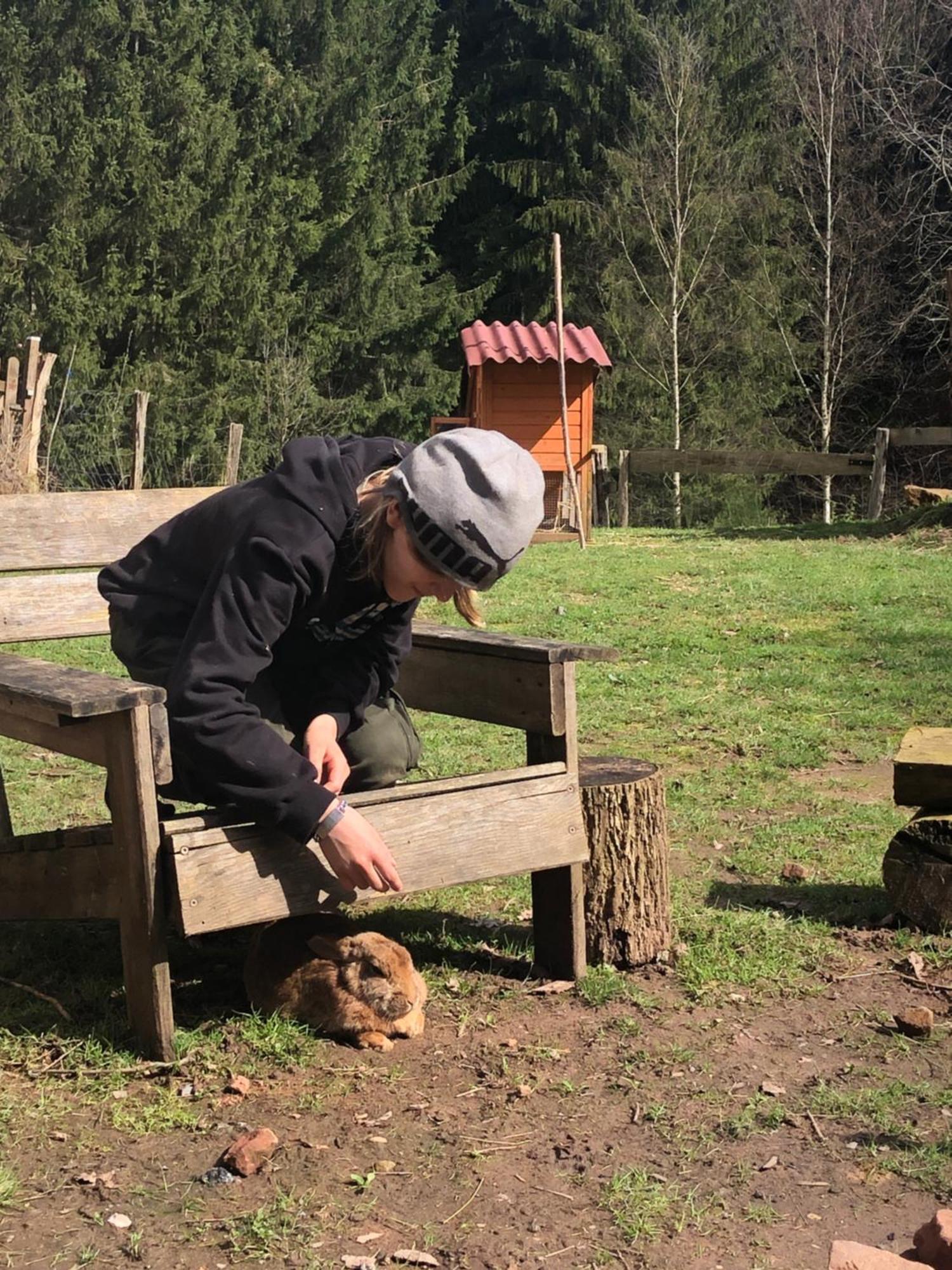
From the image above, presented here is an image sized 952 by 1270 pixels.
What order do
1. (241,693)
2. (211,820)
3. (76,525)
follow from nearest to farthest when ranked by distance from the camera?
1. (241,693)
2. (211,820)
3. (76,525)

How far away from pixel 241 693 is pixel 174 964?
4.00 ft

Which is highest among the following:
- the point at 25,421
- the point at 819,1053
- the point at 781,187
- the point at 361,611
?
the point at 781,187

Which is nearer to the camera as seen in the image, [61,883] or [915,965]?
[61,883]

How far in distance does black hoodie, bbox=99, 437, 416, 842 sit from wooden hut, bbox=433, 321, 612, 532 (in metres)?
14.2

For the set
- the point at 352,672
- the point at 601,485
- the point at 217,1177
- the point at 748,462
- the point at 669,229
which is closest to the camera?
the point at 217,1177

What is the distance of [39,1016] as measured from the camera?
3.42 m

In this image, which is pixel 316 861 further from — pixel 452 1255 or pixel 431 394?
pixel 431 394

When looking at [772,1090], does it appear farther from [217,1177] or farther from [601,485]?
[601,485]

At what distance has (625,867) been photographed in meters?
3.80

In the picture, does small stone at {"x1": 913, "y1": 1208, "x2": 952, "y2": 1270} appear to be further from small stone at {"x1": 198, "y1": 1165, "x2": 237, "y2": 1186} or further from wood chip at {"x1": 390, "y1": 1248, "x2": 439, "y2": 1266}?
small stone at {"x1": 198, "y1": 1165, "x2": 237, "y2": 1186}

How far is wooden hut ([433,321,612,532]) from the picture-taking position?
687 inches

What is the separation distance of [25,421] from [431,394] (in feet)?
53.9

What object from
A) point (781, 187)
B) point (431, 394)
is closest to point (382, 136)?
point (431, 394)

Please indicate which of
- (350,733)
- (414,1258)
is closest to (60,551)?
(350,733)
